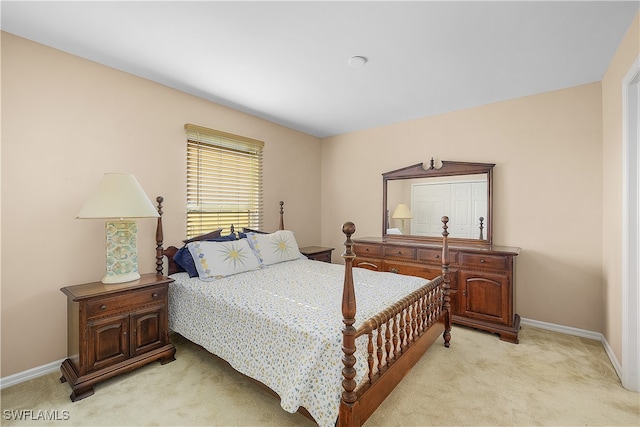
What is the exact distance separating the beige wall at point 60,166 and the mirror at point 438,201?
2788 millimetres

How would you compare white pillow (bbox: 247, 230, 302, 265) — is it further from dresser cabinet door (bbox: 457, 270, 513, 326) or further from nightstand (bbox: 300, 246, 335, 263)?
dresser cabinet door (bbox: 457, 270, 513, 326)

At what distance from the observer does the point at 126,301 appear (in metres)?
2.19

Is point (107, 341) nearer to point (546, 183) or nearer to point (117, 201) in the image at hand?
point (117, 201)

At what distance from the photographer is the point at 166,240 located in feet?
9.68

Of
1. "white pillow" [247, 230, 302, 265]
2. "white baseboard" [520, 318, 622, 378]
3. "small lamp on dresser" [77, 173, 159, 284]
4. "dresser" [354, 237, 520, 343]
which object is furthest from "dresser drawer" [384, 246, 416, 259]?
"small lamp on dresser" [77, 173, 159, 284]

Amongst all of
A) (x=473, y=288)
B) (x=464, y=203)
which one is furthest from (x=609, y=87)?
(x=473, y=288)

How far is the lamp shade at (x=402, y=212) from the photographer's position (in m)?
3.95

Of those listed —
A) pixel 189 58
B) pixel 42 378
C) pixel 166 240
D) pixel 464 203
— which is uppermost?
pixel 189 58

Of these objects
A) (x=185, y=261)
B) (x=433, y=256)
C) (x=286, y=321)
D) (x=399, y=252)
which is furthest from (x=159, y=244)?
(x=433, y=256)

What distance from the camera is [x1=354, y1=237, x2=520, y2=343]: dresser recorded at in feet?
9.26

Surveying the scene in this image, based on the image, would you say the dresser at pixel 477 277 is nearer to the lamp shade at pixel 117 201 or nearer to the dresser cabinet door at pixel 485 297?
the dresser cabinet door at pixel 485 297

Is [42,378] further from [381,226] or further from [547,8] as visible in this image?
[547,8]

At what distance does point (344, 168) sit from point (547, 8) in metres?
3.09

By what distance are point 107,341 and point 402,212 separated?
3.47 metres
